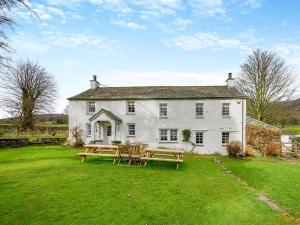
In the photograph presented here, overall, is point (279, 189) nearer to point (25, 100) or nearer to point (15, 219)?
point (15, 219)

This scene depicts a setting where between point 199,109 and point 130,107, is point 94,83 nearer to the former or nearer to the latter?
point 130,107

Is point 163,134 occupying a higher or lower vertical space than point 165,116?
lower

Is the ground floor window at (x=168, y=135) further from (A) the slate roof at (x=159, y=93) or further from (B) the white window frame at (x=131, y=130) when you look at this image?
(A) the slate roof at (x=159, y=93)

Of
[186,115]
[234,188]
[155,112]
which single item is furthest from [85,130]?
[234,188]

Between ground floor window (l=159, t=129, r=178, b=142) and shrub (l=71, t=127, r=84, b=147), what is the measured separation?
28.7 feet

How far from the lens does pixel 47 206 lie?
30.3 feet

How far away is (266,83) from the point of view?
36000mm

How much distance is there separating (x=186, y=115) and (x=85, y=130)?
11357mm

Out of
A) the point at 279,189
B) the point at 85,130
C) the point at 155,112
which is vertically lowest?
the point at 279,189

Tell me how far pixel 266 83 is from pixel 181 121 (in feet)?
50.1

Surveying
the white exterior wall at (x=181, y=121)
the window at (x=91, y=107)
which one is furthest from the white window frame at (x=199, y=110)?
the window at (x=91, y=107)

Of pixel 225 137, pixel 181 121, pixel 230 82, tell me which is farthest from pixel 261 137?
pixel 181 121

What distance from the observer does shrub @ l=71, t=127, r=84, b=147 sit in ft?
96.5

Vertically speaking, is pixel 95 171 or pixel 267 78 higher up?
pixel 267 78
